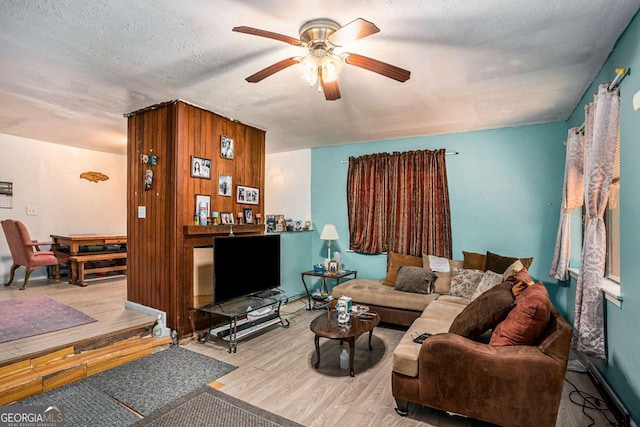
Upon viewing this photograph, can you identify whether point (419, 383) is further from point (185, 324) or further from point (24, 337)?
point (24, 337)

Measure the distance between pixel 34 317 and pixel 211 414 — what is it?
2.51m

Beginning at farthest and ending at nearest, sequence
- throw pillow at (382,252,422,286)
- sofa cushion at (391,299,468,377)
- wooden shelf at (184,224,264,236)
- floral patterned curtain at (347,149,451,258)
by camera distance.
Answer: floral patterned curtain at (347,149,451,258) < throw pillow at (382,252,422,286) < wooden shelf at (184,224,264,236) < sofa cushion at (391,299,468,377)

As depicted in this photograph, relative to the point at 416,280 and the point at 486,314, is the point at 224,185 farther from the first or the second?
the point at 486,314

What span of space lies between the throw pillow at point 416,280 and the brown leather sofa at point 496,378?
185cm

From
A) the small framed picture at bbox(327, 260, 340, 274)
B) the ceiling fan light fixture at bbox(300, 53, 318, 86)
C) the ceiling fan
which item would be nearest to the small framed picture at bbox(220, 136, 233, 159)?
the ceiling fan

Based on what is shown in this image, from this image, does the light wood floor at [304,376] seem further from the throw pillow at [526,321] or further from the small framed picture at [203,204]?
the small framed picture at [203,204]

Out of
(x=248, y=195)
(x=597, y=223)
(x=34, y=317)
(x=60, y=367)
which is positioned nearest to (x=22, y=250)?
(x=34, y=317)

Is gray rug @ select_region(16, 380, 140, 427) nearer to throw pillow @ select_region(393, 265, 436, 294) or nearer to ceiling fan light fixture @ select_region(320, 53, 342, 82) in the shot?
ceiling fan light fixture @ select_region(320, 53, 342, 82)

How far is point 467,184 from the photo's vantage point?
4.40 meters

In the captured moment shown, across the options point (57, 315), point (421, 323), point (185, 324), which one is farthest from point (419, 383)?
point (57, 315)

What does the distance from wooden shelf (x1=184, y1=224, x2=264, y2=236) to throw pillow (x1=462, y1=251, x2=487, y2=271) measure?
2.67 meters

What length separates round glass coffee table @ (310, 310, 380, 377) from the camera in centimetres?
264

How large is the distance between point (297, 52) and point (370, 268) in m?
3.45

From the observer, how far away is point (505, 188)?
4.18 meters
